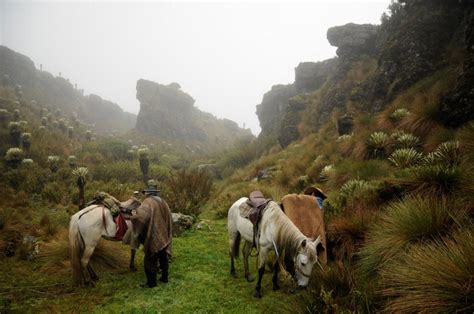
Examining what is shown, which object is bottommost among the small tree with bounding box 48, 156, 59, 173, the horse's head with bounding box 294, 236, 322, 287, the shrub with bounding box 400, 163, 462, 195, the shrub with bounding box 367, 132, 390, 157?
the small tree with bounding box 48, 156, 59, 173

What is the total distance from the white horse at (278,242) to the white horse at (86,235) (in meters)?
2.51

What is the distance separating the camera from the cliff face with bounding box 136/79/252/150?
49.2 metres

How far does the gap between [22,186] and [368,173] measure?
15.6 m

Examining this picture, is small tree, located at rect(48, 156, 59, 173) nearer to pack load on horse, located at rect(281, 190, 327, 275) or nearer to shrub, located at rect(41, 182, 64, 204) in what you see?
shrub, located at rect(41, 182, 64, 204)

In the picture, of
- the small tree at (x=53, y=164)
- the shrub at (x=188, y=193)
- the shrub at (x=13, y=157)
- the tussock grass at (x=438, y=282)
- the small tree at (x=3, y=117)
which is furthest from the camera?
the small tree at (x=3, y=117)

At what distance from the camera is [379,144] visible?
9672mm

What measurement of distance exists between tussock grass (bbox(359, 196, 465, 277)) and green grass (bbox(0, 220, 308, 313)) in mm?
1276

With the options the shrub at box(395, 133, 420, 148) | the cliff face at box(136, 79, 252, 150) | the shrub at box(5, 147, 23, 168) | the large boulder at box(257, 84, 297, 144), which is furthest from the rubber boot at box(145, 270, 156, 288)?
the cliff face at box(136, 79, 252, 150)

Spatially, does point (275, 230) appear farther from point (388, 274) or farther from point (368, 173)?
point (368, 173)

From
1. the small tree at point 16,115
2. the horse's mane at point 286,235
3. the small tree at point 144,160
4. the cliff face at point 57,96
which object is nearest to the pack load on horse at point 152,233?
the horse's mane at point 286,235

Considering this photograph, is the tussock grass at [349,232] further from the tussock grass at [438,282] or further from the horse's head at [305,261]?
the tussock grass at [438,282]

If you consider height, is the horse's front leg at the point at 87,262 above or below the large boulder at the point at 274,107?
below

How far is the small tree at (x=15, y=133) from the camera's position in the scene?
18972 millimetres

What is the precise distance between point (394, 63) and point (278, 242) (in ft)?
42.8
